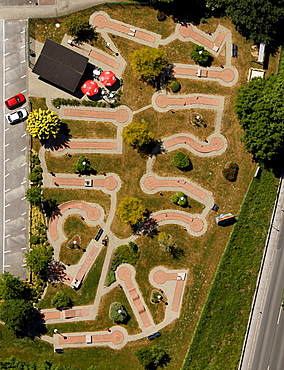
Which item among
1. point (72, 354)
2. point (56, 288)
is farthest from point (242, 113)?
point (72, 354)

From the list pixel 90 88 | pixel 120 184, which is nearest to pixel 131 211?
pixel 120 184

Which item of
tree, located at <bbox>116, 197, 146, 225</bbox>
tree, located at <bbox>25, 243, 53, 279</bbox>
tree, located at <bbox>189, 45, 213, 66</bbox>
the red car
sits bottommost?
tree, located at <bbox>25, 243, 53, 279</bbox>

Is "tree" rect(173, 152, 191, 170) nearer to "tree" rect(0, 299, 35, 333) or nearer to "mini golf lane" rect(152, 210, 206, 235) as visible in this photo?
"mini golf lane" rect(152, 210, 206, 235)

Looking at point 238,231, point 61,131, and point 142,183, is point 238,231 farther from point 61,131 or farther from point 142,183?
point 61,131

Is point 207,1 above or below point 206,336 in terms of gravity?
above

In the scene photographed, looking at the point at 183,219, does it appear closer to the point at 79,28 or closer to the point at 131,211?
the point at 131,211

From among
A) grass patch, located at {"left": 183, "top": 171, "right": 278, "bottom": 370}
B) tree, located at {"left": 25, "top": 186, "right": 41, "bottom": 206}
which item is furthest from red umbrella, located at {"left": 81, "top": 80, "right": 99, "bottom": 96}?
grass patch, located at {"left": 183, "top": 171, "right": 278, "bottom": 370}

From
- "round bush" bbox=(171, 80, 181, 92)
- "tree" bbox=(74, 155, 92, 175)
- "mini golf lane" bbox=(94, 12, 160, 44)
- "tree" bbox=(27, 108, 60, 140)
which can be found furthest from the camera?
"mini golf lane" bbox=(94, 12, 160, 44)
